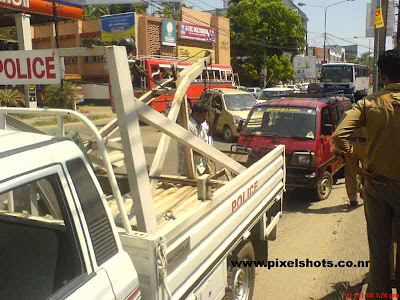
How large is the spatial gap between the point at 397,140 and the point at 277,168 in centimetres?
155

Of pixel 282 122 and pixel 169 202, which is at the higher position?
pixel 282 122

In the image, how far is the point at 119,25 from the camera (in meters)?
28.6

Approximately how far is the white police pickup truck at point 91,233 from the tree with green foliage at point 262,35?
39.8m

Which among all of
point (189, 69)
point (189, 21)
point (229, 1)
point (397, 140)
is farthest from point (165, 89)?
point (229, 1)

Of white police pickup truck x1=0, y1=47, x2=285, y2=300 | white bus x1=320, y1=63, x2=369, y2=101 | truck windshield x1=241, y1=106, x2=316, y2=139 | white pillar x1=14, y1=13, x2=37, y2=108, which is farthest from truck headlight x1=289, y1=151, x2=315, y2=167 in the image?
white bus x1=320, y1=63, x2=369, y2=101

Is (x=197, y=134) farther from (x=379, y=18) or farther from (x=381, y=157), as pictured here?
(x=379, y=18)

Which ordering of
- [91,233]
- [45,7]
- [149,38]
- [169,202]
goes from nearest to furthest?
[91,233], [169,202], [45,7], [149,38]

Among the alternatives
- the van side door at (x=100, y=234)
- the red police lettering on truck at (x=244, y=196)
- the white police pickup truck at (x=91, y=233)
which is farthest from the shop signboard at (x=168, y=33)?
the van side door at (x=100, y=234)

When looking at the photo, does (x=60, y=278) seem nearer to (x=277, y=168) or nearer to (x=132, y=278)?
(x=132, y=278)

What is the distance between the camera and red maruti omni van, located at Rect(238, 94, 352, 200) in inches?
245

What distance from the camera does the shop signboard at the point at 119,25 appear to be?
2816 cm

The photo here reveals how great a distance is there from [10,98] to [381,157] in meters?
19.6

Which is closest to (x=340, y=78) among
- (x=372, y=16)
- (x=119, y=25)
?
(x=372, y=16)

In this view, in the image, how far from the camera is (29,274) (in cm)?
187
